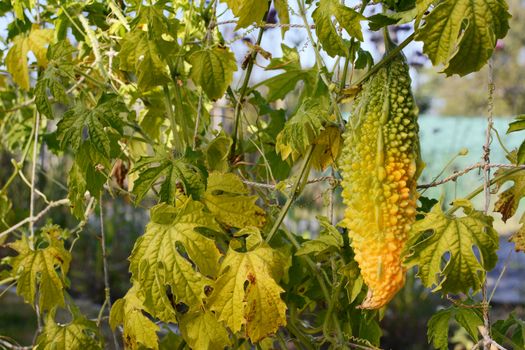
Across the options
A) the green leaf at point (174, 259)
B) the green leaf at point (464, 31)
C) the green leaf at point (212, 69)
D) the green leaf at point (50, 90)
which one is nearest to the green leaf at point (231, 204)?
the green leaf at point (174, 259)

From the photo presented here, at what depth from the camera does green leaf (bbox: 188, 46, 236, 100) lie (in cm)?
164

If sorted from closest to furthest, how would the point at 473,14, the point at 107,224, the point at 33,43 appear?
1. the point at 473,14
2. the point at 33,43
3. the point at 107,224

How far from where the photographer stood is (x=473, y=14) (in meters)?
1.10

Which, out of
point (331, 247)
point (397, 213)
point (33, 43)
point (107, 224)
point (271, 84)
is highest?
point (33, 43)

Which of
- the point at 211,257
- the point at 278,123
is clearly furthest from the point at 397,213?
the point at 278,123

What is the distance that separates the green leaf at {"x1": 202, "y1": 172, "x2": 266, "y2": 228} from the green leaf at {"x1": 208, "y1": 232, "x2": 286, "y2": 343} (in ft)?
0.51

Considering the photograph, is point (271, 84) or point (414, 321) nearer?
point (271, 84)

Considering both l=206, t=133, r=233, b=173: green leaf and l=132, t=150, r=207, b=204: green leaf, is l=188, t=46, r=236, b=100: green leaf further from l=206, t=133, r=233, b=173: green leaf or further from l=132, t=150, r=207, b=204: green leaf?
l=132, t=150, r=207, b=204: green leaf

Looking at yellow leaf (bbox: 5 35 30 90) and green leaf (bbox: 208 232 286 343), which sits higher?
yellow leaf (bbox: 5 35 30 90)

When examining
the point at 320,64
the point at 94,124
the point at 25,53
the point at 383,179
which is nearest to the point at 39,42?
the point at 25,53

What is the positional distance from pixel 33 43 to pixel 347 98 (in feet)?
3.73

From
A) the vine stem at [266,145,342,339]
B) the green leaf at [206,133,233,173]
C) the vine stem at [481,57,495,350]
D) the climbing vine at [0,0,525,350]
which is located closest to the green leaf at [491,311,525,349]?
the climbing vine at [0,0,525,350]

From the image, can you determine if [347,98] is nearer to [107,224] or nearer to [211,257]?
[211,257]

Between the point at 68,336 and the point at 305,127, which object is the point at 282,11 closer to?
the point at 305,127
